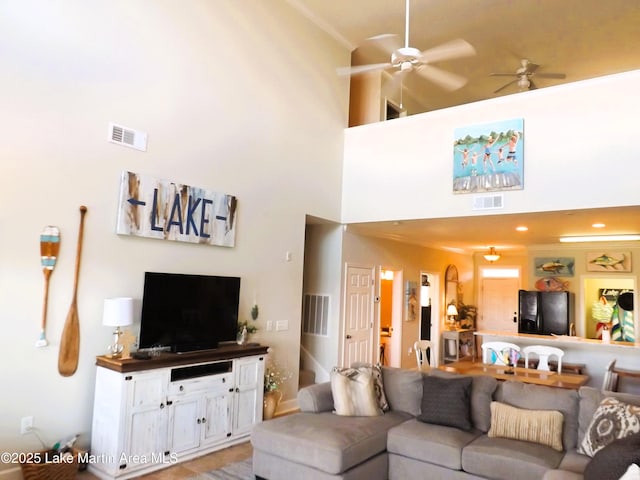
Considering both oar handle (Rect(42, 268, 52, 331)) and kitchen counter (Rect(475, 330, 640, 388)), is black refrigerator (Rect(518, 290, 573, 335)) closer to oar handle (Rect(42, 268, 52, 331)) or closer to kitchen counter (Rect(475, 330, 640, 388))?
kitchen counter (Rect(475, 330, 640, 388))

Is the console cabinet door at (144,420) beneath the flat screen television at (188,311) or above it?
beneath

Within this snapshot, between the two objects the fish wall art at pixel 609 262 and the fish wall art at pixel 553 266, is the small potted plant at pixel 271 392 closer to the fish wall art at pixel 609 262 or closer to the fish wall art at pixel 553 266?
the fish wall art at pixel 553 266

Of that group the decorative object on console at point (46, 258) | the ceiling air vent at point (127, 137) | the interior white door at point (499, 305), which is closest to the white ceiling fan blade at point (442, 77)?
the ceiling air vent at point (127, 137)

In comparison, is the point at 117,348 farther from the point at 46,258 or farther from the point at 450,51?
the point at 450,51

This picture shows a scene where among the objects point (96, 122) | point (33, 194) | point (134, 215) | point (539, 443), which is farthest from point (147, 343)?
point (539, 443)

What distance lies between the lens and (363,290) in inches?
301

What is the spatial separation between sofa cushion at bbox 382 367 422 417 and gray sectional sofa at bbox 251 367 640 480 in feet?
0.73

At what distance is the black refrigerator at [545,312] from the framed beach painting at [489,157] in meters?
4.91

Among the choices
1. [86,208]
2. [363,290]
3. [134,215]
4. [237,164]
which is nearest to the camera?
[86,208]

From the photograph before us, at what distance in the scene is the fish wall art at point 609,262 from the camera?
8820mm

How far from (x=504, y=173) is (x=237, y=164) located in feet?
10.8

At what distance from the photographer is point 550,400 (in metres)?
3.69

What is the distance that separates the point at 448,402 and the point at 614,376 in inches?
103

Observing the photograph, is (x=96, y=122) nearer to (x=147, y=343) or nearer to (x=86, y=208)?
(x=86, y=208)
